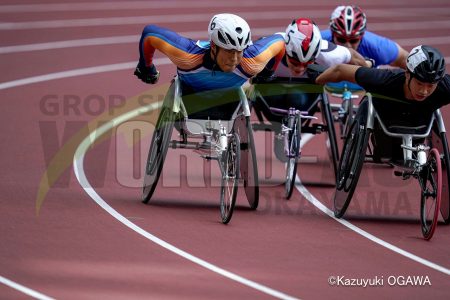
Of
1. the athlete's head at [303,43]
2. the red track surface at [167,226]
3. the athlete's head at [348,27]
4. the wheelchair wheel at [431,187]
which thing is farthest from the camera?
the athlete's head at [348,27]

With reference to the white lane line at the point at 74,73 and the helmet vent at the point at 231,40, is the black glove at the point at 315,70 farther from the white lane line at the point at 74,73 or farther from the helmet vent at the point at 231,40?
the white lane line at the point at 74,73

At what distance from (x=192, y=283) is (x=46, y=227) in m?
2.15

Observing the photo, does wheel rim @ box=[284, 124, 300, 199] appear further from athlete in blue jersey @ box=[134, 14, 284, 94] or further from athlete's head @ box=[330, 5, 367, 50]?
athlete's head @ box=[330, 5, 367, 50]

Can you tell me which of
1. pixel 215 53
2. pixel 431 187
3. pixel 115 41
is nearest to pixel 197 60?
pixel 215 53

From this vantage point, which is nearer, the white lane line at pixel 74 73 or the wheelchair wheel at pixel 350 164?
the wheelchair wheel at pixel 350 164

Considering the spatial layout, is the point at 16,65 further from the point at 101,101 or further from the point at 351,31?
the point at 351,31

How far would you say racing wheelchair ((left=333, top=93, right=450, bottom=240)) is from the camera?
40.6 feet

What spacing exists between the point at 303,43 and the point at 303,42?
10 millimetres

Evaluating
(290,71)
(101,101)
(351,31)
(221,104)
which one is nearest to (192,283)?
(221,104)

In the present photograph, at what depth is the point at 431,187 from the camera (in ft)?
41.1

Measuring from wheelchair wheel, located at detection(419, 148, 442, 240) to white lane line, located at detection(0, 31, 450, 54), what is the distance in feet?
37.6

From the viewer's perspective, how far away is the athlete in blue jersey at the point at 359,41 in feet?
52.6

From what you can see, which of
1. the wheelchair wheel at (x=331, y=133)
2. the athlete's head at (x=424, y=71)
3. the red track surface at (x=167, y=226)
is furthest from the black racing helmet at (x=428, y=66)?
the wheelchair wheel at (x=331, y=133)

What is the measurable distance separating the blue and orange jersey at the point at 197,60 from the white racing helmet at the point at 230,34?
279mm
